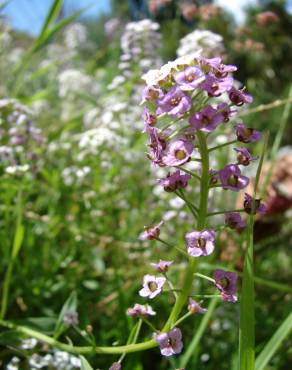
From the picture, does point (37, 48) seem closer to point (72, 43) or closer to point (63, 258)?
point (63, 258)

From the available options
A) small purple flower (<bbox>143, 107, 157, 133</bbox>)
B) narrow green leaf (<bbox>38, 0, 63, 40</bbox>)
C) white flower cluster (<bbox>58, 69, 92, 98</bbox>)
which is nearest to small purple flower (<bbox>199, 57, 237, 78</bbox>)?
small purple flower (<bbox>143, 107, 157, 133</bbox>)

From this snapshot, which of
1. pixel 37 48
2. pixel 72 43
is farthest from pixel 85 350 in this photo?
pixel 72 43

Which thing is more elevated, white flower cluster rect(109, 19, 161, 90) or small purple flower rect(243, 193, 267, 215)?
small purple flower rect(243, 193, 267, 215)

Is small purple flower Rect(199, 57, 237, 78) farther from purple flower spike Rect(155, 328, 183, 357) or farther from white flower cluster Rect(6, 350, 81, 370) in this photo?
white flower cluster Rect(6, 350, 81, 370)

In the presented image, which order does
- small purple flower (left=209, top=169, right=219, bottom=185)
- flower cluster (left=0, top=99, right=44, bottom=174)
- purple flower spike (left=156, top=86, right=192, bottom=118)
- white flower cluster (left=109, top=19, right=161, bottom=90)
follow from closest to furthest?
purple flower spike (left=156, top=86, right=192, bottom=118)
small purple flower (left=209, top=169, right=219, bottom=185)
flower cluster (left=0, top=99, right=44, bottom=174)
white flower cluster (left=109, top=19, right=161, bottom=90)

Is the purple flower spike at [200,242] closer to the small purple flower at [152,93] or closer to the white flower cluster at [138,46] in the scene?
the small purple flower at [152,93]

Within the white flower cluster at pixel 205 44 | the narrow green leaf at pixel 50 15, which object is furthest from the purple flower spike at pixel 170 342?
the white flower cluster at pixel 205 44
